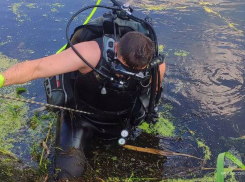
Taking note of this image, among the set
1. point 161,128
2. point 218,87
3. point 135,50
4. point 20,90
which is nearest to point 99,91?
point 135,50

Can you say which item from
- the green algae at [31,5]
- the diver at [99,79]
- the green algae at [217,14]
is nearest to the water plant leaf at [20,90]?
the diver at [99,79]

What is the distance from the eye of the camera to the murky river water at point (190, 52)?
3.19m

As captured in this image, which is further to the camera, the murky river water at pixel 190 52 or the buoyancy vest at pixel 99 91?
the murky river water at pixel 190 52

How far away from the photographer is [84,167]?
2.64 m

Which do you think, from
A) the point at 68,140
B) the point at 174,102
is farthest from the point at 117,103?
the point at 174,102

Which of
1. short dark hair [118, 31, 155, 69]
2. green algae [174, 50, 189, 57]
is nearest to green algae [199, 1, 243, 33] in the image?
green algae [174, 50, 189, 57]

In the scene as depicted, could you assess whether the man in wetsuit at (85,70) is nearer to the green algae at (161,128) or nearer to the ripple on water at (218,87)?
the green algae at (161,128)

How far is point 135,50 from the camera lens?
7.24ft

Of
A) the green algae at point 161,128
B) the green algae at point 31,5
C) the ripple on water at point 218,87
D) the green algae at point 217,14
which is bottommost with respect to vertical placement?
the green algae at point 161,128

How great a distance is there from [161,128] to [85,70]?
3.83 feet

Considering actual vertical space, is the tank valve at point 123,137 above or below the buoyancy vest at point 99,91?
Result: below

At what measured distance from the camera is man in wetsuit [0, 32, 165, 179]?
217cm

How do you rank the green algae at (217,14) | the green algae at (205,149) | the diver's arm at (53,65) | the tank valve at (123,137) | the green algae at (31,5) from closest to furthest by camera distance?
the diver's arm at (53,65) < the tank valve at (123,137) < the green algae at (205,149) < the green algae at (217,14) < the green algae at (31,5)

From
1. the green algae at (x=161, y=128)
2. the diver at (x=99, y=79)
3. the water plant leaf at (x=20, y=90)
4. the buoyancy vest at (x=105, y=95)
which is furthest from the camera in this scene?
the water plant leaf at (x=20, y=90)
